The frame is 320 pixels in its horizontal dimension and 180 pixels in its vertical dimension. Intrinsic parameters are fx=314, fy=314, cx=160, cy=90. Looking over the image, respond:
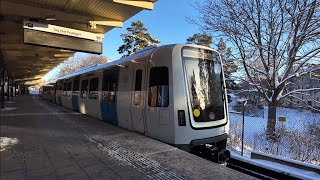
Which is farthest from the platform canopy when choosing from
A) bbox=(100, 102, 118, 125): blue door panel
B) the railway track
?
the railway track

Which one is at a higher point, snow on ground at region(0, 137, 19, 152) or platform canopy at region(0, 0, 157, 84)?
platform canopy at region(0, 0, 157, 84)

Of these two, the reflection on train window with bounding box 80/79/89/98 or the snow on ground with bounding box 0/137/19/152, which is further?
the reflection on train window with bounding box 80/79/89/98

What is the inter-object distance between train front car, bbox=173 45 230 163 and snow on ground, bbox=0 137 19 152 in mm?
3945

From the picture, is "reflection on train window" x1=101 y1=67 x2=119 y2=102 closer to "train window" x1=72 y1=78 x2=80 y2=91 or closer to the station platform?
the station platform

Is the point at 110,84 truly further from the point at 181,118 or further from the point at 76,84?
the point at 76,84

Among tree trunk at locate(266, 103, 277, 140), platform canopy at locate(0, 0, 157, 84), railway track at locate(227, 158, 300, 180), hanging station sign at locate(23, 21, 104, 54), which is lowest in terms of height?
railway track at locate(227, 158, 300, 180)

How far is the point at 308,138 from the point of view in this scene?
11.1 m

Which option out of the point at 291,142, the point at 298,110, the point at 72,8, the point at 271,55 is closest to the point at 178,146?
the point at 291,142

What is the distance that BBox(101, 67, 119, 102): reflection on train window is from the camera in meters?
10.7

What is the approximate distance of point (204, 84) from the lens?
25.3ft

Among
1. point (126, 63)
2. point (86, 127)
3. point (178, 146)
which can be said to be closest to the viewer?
point (178, 146)

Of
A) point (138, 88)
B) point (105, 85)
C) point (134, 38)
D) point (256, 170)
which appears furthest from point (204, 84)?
point (134, 38)

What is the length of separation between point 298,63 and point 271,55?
132 centimetres

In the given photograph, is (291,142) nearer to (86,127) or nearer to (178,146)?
(178,146)
